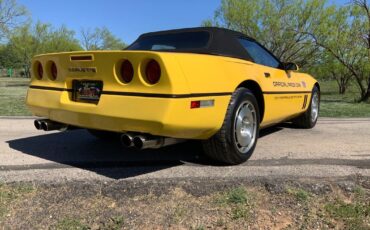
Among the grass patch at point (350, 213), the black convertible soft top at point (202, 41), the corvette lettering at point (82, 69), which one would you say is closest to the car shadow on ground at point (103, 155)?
the corvette lettering at point (82, 69)

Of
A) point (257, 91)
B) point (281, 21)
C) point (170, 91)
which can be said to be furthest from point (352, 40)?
point (170, 91)

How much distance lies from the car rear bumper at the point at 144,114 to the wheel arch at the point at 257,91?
589mm

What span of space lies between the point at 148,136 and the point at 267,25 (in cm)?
2011

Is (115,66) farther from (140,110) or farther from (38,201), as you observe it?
(38,201)

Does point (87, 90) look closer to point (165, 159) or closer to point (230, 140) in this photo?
point (165, 159)

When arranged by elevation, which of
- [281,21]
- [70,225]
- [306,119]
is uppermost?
[281,21]

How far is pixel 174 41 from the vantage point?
467 cm

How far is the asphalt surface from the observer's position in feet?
12.3

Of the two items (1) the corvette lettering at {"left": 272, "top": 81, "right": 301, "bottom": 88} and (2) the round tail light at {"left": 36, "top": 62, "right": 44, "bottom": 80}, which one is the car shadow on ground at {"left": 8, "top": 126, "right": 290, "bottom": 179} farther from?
(1) the corvette lettering at {"left": 272, "top": 81, "right": 301, "bottom": 88}

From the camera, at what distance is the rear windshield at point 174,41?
4382 mm

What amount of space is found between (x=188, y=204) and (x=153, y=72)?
3.57 feet

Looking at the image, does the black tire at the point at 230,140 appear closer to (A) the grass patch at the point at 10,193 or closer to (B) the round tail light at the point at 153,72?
(B) the round tail light at the point at 153,72

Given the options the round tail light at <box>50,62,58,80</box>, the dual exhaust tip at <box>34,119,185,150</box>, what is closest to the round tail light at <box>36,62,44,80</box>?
the round tail light at <box>50,62,58,80</box>

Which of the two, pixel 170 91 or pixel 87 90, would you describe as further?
pixel 87 90
